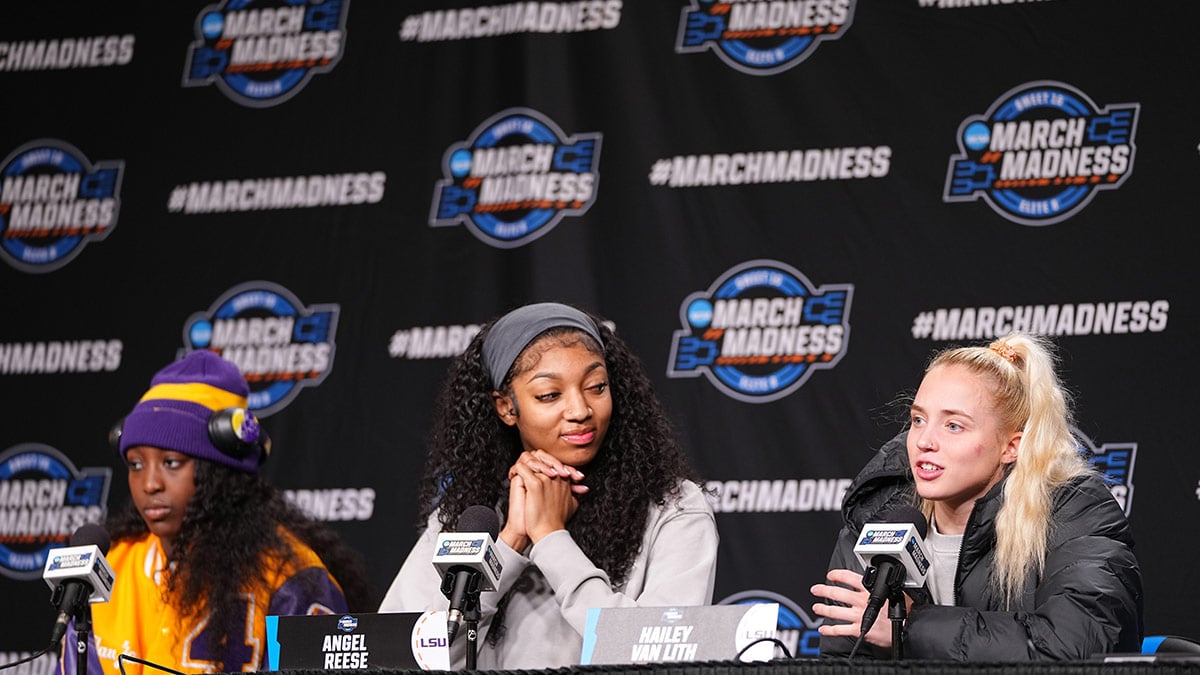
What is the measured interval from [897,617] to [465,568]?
2.19 ft

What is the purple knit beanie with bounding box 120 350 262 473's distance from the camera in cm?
356

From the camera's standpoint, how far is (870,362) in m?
4.17


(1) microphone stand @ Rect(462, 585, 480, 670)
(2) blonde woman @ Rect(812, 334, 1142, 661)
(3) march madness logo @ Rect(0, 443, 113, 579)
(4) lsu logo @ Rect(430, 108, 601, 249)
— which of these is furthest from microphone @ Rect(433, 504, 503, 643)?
(3) march madness logo @ Rect(0, 443, 113, 579)

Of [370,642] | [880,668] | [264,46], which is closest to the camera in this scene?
[880,668]

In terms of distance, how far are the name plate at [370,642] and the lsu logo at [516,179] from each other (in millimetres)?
2275

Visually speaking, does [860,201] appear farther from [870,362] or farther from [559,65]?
[559,65]

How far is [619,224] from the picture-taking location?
4457 millimetres

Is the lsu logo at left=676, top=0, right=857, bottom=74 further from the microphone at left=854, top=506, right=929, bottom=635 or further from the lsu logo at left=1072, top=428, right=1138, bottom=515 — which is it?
the microphone at left=854, top=506, right=929, bottom=635

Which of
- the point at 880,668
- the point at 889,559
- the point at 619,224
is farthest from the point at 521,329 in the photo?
the point at 619,224

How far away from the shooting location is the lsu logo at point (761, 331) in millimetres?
4223

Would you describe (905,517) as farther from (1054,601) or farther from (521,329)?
(521,329)

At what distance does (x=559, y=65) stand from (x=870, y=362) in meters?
1.38

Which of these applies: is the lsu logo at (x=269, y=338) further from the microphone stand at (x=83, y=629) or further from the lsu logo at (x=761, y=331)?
the microphone stand at (x=83, y=629)

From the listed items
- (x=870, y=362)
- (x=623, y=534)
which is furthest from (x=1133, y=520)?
(x=623, y=534)
